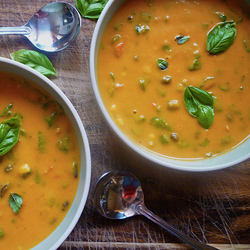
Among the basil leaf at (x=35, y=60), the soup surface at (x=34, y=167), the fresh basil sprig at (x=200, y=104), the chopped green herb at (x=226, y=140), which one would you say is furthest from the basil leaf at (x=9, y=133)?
the chopped green herb at (x=226, y=140)

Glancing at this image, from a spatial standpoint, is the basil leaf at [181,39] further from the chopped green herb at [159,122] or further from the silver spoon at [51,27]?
the silver spoon at [51,27]

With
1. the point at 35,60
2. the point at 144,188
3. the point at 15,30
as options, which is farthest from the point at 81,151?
the point at 15,30

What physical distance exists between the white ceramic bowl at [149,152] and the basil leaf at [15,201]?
0.71 m

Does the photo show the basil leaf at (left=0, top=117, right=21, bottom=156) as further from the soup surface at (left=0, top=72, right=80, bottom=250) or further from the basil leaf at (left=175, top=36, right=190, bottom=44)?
the basil leaf at (left=175, top=36, right=190, bottom=44)

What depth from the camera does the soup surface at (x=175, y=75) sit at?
6.66 feet

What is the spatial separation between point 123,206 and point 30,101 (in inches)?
36.5

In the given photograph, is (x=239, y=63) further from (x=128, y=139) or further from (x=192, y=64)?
(x=128, y=139)

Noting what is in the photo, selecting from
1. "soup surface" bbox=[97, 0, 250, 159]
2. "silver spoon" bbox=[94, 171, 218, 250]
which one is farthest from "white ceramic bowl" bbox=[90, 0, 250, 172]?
"silver spoon" bbox=[94, 171, 218, 250]

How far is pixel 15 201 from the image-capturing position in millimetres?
1972

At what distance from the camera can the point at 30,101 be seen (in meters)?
2.02

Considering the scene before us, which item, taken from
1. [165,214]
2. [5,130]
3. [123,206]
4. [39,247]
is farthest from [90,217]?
[5,130]

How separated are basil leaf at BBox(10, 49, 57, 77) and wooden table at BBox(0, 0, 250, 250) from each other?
0.06 meters

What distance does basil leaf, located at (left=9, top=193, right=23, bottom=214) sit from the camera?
1971 mm

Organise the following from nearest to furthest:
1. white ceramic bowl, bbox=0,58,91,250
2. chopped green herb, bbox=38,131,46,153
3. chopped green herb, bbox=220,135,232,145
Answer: white ceramic bowl, bbox=0,58,91,250, chopped green herb, bbox=38,131,46,153, chopped green herb, bbox=220,135,232,145
